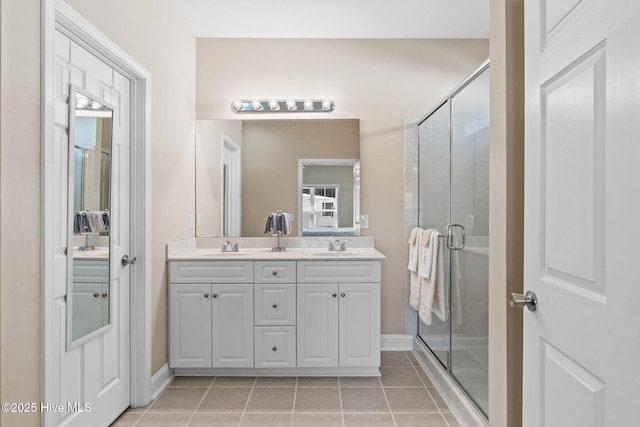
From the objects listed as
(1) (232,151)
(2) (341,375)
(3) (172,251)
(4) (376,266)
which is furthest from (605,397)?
(1) (232,151)

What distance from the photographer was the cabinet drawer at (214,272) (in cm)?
259

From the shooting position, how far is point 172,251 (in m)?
2.63

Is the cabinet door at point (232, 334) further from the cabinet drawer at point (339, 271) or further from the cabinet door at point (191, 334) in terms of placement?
the cabinet drawer at point (339, 271)

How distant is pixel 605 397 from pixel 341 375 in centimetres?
206

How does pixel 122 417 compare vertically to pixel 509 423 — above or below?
below

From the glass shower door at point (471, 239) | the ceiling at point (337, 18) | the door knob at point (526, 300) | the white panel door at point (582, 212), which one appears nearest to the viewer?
A: the white panel door at point (582, 212)

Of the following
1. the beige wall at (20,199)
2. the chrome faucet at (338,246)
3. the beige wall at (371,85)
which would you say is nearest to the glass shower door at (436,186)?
the beige wall at (371,85)

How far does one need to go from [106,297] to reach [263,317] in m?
1.01

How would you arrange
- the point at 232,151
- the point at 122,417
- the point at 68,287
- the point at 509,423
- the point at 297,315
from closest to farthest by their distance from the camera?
the point at 509,423
the point at 68,287
the point at 122,417
the point at 297,315
the point at 232,151

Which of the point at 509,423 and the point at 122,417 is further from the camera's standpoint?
the point at 122,417

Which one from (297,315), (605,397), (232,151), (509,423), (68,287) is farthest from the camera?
(232,151)

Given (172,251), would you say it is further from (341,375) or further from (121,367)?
(341,375)

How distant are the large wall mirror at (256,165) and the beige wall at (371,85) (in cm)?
12

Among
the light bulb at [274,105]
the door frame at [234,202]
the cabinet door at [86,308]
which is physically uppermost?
the light bulb at [274,105]
